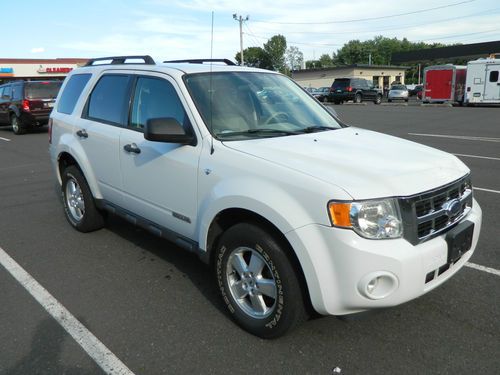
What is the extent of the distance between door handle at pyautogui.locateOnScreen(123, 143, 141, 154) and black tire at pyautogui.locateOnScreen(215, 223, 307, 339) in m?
1.26

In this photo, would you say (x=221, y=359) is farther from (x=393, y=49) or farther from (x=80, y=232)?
(x=393, y=49)

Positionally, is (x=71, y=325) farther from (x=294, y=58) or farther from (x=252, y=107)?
(x=294, y=58)

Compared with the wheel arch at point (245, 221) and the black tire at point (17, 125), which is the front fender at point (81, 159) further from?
the black tire at point (17, 125)

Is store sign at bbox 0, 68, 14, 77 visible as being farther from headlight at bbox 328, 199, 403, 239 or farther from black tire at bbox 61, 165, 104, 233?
headlight at bbox 328, 199, 403, 239

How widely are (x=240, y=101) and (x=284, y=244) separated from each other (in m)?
1.47

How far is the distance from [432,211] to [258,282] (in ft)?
3.92

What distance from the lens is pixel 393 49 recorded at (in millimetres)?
140375

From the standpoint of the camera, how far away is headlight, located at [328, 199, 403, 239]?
251cm

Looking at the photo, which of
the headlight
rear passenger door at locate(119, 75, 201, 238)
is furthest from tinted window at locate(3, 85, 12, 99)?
the headlight

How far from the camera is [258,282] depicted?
302 cm

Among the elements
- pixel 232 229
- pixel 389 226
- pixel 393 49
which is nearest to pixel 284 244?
pixel 232 229

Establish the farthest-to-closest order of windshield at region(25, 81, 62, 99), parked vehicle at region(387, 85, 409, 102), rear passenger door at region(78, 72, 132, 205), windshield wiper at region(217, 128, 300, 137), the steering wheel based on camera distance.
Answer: parked vehicle at region(387, 85, 409, 102), windshield at region(25, 81, 62, 99), rear passenger door at region(78, 72, 132, 205), the steering wheel, windshield wiper at region(217, 128, 300, 137)

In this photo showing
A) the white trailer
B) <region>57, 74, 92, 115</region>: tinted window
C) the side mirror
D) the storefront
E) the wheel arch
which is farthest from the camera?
the storefront

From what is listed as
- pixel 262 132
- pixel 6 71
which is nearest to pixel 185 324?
pixel 262 132
